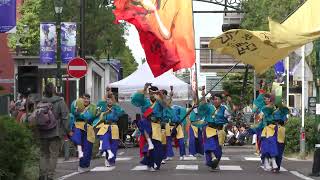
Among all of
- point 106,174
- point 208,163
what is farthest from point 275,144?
point 106,174

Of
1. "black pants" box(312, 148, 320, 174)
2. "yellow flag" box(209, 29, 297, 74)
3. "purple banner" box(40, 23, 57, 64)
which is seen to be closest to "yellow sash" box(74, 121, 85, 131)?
"yellow flag" box(209, 29, 297, 74)

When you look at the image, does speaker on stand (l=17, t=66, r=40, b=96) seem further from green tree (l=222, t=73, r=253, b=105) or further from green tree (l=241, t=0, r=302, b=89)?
green tree (l=222, t=73, r=253, b=105)

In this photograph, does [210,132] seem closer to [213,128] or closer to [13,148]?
[213,128]

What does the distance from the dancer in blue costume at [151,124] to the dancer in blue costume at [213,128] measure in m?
1.06

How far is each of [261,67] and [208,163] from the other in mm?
2712

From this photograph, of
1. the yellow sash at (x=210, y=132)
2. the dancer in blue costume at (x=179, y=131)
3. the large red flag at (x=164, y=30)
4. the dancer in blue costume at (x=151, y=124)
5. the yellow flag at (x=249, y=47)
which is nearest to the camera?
the large red flag at (x=164, y=30)

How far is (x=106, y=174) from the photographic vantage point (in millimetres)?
16359

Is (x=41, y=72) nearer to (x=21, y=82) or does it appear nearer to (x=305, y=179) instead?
(x=21, y=82)

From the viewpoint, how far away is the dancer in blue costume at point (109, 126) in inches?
749

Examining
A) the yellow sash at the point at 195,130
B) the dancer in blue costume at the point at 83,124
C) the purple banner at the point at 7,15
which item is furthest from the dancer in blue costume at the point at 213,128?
the yellow sash at the point at 195,130

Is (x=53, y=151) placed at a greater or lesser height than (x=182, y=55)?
lesser

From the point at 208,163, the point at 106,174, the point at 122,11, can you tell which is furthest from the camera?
the point at 208,163

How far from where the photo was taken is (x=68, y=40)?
2933 cm

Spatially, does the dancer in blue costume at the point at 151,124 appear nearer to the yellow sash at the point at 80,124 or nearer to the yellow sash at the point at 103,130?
the yellow sash at the point at 80,124
